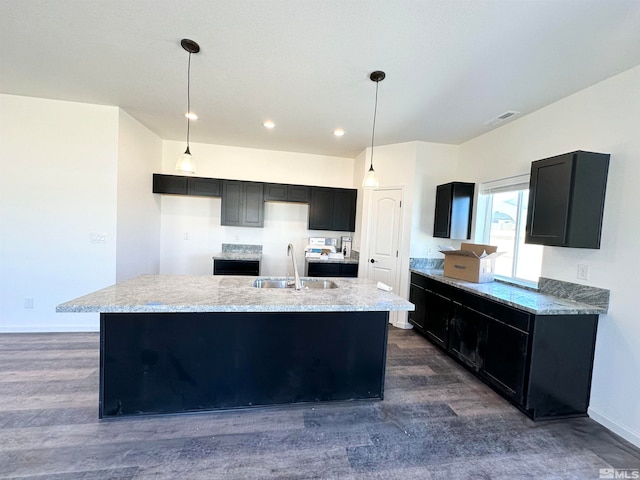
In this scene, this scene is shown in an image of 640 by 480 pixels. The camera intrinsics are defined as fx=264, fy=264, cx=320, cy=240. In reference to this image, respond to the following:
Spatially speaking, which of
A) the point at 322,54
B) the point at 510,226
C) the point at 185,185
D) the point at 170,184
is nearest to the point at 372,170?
the point at 322,54

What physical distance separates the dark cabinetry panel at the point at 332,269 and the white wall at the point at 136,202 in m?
2.50

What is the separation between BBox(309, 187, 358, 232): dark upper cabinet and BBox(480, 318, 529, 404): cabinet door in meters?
2.71

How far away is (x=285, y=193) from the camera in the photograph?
4.49m

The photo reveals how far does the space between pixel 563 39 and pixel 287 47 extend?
1.89 metres

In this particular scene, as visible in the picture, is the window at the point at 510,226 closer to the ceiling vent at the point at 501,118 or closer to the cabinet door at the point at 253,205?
the ceiling vent at the point at 501,118

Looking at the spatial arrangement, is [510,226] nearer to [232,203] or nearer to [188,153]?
[188,153]

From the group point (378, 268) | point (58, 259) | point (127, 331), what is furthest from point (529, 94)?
point (58, 259)

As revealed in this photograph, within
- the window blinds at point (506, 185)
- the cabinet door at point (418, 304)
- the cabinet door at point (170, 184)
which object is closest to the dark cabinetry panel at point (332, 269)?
the cabinet door at point (418, 304)

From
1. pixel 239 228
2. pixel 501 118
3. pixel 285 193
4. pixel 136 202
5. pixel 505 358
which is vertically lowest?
pixel 505 358

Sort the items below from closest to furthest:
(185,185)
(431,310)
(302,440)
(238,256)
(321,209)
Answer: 1. (302,440)
2. (431,310)
3. (185,185)
4. (238,256)
5. (321,209)

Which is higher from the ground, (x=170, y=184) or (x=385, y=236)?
(x=170, y=184)

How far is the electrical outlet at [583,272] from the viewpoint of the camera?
224 centimetres

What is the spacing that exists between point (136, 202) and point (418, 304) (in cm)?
419

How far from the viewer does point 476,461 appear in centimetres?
169
